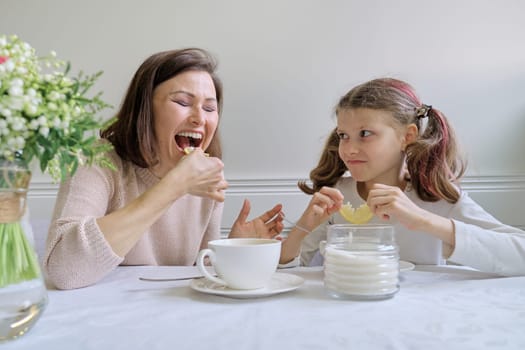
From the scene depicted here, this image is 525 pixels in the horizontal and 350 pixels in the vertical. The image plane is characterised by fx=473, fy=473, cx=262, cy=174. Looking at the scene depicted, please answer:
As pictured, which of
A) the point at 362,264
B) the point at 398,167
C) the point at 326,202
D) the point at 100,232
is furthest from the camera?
the point at 398,167

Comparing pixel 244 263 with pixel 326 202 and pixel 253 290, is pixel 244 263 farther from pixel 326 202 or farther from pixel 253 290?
pixel 326 202

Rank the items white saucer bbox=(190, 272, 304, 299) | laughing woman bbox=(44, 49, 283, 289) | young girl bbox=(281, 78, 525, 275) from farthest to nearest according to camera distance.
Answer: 1. young girl bbox=(281, 78, 525, 275)
2. laughing woman bbox=(44, 49, 283, 289)
3. white saucer bbox=(190, 272, 304, 299)

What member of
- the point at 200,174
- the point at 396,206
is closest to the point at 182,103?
the point at 200,174

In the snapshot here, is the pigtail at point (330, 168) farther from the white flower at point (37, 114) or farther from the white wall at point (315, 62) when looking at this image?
the white flower at point (37, 114)

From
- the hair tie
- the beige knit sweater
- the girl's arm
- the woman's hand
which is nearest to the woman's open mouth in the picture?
the beige knit sweater

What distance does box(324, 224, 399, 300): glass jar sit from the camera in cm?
73

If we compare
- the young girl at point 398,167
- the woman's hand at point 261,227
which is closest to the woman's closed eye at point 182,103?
the woman's hand at point 261,227

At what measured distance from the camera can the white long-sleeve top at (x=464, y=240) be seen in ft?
3.05

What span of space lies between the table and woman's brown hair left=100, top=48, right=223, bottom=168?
47cm

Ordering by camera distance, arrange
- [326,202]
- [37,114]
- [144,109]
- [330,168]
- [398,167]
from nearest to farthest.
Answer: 1. [37,114]
2. [326,202]
3. [144,109]
4. [398,167]
5. [330,168]

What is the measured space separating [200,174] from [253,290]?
32 cm

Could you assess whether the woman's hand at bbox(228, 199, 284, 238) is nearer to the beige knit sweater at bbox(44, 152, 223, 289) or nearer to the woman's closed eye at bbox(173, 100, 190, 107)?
the beige knit sweater at bbox(44, 152, 223, 289)

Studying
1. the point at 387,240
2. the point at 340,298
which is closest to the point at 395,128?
the point at 387,240

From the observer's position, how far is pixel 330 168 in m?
1.49
